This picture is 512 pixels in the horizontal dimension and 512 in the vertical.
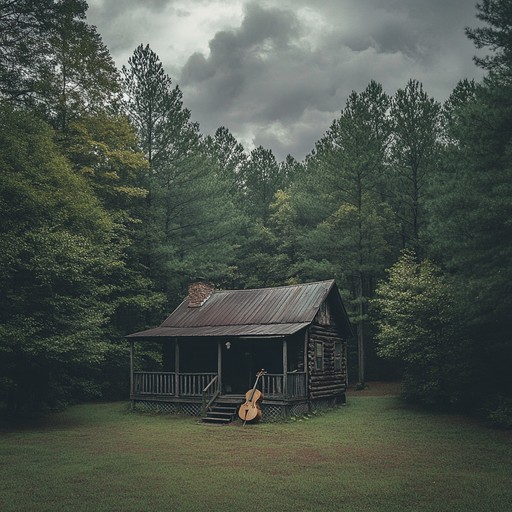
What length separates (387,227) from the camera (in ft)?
119

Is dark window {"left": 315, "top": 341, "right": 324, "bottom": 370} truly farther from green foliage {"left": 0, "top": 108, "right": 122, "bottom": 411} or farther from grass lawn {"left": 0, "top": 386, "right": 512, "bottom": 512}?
green foliage {"left": 0, "top": 108, "right": 122, "bottom": 411}

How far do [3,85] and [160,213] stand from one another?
43.9 ft

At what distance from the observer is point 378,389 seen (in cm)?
3303

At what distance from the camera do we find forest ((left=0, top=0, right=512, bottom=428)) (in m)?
17.7

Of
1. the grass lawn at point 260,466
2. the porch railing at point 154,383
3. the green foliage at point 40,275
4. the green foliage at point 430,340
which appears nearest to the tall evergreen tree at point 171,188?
the porch railing at point 154,383

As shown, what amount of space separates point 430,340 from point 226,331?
9.35 m

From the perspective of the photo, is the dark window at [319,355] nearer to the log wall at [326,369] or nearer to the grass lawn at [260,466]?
the log wall at [326,369]

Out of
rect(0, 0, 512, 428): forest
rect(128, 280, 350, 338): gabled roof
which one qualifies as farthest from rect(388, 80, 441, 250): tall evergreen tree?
rect(128, 280, 350, 338): gabled roof

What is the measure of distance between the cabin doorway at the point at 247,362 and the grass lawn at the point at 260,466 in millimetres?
4541

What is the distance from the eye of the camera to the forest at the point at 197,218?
58.1 ft

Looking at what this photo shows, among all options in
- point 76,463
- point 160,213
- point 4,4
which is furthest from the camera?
point 160,213

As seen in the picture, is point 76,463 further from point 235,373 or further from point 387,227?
point 387,227

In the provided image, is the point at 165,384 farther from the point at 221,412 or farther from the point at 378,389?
the point at 378,389

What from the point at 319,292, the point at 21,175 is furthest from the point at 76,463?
the point at 319,292
